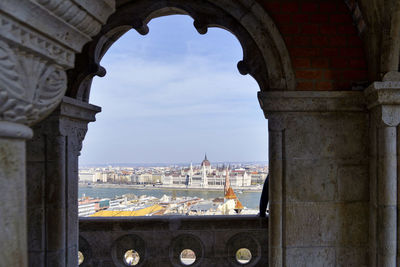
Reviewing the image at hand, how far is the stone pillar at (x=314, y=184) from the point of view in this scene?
80.6 inches

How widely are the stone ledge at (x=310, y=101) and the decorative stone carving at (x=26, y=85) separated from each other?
1.44 metres

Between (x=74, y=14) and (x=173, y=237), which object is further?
(x=173, y=237)

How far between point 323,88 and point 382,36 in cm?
44

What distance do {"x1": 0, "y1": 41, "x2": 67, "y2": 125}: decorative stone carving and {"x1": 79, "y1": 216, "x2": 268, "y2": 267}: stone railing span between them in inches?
86.8

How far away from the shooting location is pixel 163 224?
2854mm

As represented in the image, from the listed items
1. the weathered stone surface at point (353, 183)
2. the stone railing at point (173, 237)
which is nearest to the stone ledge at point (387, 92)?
the weathered stone surface at point (353, 183)

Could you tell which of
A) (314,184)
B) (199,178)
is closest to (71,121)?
(314,184)

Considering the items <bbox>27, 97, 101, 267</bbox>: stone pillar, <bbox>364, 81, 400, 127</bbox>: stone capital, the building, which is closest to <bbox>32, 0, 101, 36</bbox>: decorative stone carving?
the building

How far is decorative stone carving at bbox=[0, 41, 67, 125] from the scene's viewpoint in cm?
69

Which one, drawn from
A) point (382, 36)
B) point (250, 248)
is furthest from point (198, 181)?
point (382, 36)

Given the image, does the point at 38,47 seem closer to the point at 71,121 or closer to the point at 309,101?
the point at 71,121

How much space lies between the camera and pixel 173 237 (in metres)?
2.86

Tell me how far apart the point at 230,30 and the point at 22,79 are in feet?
5.47

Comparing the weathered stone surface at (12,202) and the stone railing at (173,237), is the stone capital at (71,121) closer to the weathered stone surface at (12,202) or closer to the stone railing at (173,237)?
the stone railing at (173,237)
